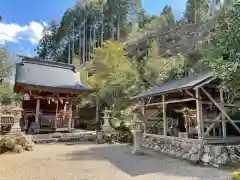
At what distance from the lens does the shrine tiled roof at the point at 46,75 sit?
12241mm

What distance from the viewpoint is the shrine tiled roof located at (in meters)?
12.2

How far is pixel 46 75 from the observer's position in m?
13.5

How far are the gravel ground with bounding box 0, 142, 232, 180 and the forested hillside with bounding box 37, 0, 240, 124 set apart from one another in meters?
2.72

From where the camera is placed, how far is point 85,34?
3656 cm

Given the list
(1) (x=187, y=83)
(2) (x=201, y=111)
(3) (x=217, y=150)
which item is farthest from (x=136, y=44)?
(3) (x=217, y=150)

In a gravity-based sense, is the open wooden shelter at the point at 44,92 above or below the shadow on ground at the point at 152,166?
above

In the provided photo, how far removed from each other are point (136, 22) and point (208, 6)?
11.7 metres

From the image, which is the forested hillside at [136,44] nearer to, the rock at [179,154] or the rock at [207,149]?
the rock at [207,149]

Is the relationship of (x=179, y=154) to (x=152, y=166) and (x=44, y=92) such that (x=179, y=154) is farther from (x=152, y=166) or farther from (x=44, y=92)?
(x=44, y=92)

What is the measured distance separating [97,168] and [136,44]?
87.2 ft

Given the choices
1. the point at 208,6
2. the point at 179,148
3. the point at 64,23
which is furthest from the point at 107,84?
the point at 64,23

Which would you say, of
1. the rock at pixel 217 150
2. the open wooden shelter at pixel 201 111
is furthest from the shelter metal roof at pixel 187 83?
the rock at pixel 217 150

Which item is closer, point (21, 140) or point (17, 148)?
point (17, 148)

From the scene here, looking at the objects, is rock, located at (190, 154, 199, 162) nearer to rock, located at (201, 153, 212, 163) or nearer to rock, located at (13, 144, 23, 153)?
rock, located at (201, 153, 212, 163)
